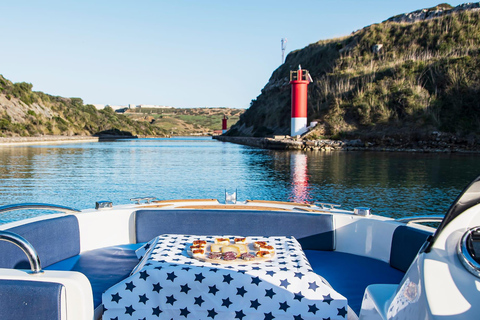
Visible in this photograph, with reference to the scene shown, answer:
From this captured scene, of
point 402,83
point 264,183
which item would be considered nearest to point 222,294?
point 264,183

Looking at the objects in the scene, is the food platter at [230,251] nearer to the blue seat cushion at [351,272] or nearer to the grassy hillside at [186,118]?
the blue seat cushion at [351,272]

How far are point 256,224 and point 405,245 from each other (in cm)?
116

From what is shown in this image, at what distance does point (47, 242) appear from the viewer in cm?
293

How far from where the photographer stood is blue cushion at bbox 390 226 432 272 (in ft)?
9.12

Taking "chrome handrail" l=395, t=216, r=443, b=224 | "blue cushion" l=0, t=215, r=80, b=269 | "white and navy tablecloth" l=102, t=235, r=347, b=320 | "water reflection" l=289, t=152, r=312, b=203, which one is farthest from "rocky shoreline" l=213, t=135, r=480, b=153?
"white and navy tablecloth" l=102, t=235, r=347, b=320

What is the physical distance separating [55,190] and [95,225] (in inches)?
421

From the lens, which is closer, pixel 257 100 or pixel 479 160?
pixel 479 160

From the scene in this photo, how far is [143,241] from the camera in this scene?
359 cm

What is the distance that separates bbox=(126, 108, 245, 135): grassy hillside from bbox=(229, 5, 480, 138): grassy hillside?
238ft

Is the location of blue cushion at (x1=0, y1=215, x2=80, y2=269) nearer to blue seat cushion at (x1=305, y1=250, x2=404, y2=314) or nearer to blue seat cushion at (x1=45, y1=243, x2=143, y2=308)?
blue seat cushion at (x1=45, y1=243, x2=143, y2=308)

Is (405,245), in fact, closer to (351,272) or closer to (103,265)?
(351,272)

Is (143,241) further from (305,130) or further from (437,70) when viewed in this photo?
(437,70)

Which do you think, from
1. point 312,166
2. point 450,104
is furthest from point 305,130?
point 312,166

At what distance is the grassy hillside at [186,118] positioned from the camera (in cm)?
11019
